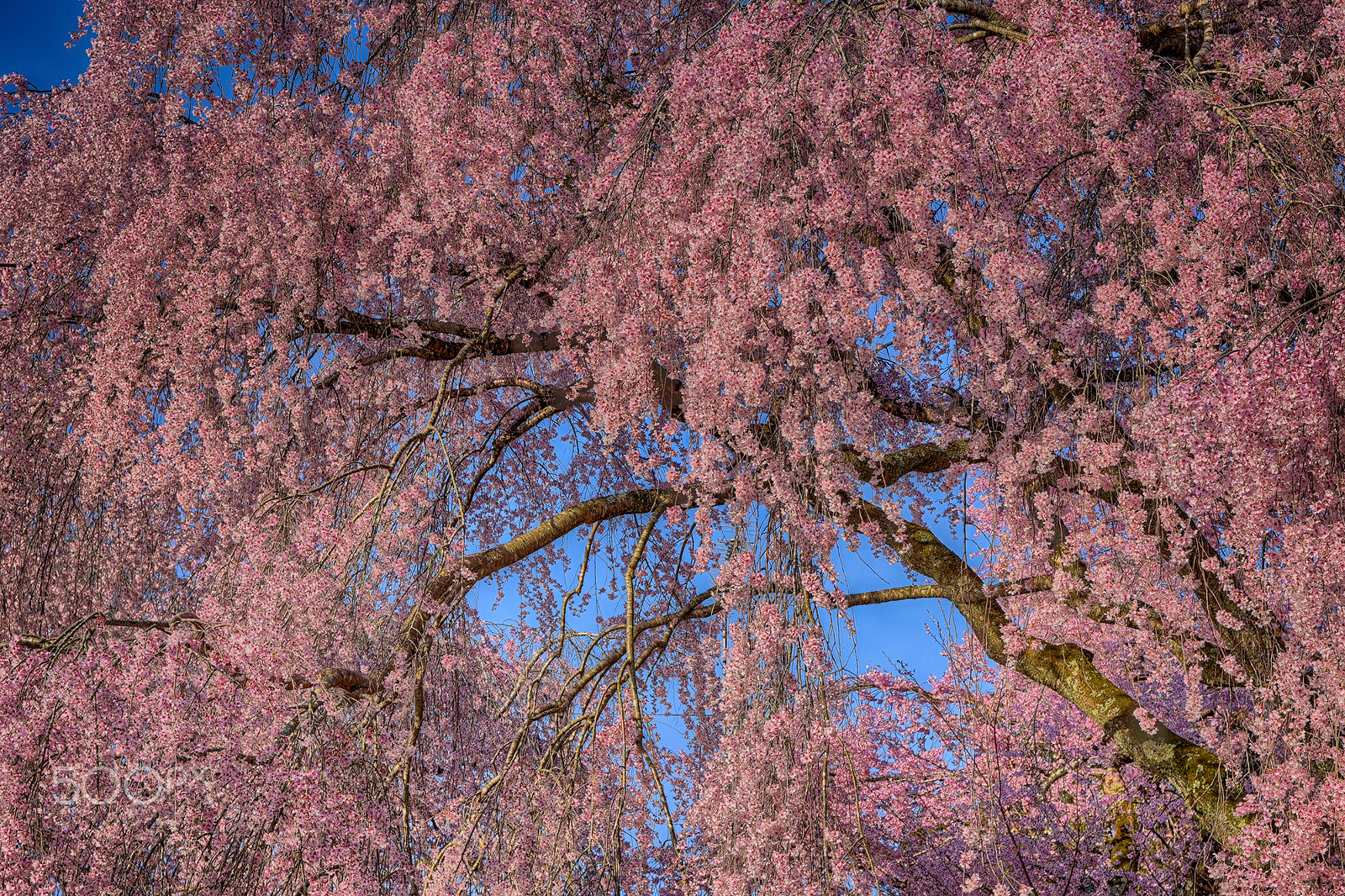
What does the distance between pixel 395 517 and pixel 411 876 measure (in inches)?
60.5

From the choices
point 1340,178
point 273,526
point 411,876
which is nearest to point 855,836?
point 411,876

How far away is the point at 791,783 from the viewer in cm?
349

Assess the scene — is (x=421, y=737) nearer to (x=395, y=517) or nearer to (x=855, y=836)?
(x=395, y=517)

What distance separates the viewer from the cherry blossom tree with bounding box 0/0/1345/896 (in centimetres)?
349
